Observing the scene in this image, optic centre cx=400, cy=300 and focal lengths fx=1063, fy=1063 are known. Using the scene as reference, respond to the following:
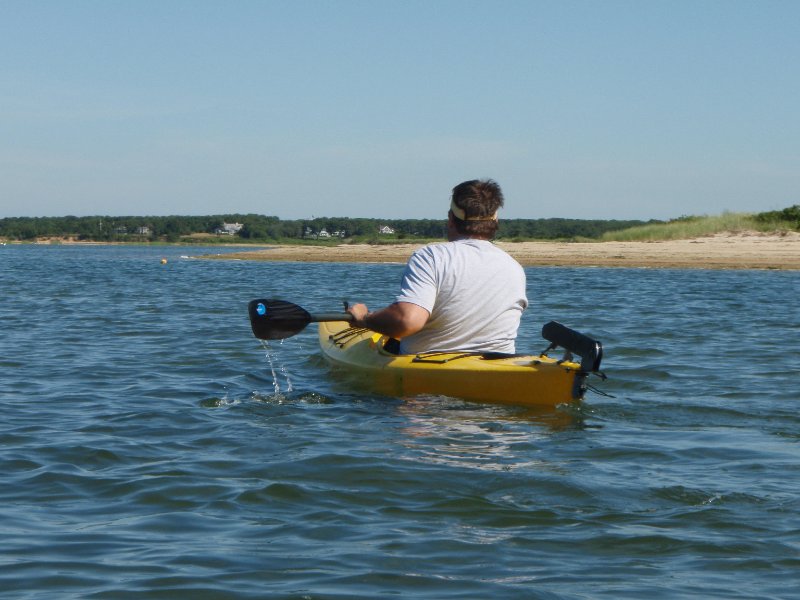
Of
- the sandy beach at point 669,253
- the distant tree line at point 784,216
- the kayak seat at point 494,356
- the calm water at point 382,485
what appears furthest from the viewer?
the distant tree line at point 784,216

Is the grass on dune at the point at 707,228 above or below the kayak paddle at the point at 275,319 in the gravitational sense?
above

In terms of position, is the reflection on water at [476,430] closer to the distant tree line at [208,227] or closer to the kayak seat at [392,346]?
the kayak seat at [392,346]

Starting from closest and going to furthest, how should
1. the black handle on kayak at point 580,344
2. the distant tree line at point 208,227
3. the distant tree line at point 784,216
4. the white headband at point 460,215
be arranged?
the black handle on kayak at point 580,344 < the white headband at point 460,215 < the distant tree line at point 784,216 < the distant tree line at point 208,227

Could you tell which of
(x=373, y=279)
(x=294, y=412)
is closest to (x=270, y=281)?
(x=373, y=279)

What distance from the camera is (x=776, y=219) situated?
34.6 metres

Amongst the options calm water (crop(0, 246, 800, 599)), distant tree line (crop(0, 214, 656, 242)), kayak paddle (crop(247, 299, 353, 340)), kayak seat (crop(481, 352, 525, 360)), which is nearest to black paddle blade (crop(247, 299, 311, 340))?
kayak paddle (crop(247, 299, 353, 340))

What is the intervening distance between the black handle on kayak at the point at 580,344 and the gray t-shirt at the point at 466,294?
25 centimetres

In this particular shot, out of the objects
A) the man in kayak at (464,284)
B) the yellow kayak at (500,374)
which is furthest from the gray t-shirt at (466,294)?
the yellow kayak at (500,374)

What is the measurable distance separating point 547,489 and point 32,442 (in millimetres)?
2702

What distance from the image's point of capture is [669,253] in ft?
102

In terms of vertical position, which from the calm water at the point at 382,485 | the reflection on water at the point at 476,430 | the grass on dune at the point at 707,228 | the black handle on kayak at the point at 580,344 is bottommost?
the calm water at the point at 382,485

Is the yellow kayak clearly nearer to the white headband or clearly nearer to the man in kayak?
the man in kayak

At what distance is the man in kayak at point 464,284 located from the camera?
5836mm

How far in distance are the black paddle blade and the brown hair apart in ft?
4.47
